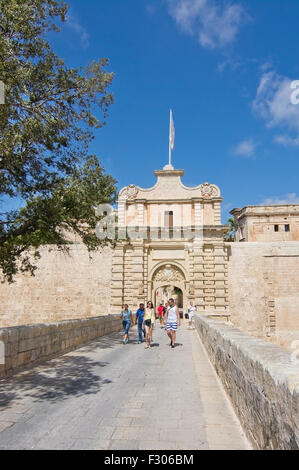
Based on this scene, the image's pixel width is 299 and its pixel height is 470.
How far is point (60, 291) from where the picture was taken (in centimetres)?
2273

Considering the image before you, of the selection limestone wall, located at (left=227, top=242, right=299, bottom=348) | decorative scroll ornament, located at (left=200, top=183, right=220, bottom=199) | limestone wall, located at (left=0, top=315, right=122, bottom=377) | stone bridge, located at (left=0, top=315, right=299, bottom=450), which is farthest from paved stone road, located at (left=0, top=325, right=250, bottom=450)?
decorative scroll ornament, located at (left=200, top=183, right=220, bottom=199)

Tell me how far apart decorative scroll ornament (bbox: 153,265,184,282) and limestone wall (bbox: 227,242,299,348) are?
344 centimetres

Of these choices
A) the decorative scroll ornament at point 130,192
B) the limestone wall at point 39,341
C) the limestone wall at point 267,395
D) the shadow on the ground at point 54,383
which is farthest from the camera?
the decorative scroll ornament at point 130,192

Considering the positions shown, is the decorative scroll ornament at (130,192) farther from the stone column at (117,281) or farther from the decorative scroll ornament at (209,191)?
the decorative scroll ornament at (209,191)

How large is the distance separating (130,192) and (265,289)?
37.7 feet

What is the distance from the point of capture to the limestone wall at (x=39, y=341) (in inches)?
237

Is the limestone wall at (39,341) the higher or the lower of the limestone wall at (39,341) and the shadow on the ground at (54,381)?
the higher

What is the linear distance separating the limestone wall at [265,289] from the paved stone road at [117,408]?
1508 cm

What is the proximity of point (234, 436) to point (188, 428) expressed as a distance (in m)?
0.52

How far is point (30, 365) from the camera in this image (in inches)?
270

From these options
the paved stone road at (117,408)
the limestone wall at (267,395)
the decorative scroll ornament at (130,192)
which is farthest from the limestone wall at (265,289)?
the limestone wall at (267,395)

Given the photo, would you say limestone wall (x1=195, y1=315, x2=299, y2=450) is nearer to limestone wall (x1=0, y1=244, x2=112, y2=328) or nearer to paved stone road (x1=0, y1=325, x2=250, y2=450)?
paved stone road (x1=0, y1=325, x2=250, y2=450)

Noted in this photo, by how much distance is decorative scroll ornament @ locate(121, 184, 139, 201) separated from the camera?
22.9 meters
